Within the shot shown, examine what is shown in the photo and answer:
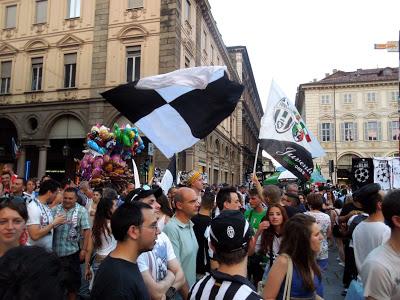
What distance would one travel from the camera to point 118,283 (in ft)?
7.29

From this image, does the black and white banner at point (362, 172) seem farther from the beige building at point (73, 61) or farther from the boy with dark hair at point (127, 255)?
the beige building at point (73, 61)

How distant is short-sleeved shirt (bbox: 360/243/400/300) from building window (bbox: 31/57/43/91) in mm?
24121

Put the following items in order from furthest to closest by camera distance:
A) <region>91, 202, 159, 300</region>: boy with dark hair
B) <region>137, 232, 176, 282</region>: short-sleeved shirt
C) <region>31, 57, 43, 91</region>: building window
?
<region>31, 57, 43, 91</region>: building window
<region>137, 232, 176, 282</region>: short-sleeved shirt
<region>91, 202, 159, 300</region>: boy with dark hair

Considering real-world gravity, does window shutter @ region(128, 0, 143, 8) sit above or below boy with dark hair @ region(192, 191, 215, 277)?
above

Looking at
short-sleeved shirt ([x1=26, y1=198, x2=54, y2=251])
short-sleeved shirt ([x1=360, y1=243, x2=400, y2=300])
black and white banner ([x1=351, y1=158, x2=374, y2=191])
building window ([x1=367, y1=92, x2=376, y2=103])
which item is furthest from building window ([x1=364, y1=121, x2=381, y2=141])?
short-sleeved shirt ([x1=360, y1=243, x2=400, y2=300])

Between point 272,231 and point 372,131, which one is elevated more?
point 372,131

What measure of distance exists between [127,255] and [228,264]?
646 millimetres

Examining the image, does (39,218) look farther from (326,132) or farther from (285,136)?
(326,132)

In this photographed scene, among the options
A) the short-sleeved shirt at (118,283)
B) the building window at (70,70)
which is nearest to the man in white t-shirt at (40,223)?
the short-sleeved shirt at (118,283)

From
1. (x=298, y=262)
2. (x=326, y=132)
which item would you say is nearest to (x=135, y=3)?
(x=298, y=262)

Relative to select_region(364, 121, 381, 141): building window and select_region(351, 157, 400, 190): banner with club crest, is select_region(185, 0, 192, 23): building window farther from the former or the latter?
select_region(364, 121, 381, 141): building window

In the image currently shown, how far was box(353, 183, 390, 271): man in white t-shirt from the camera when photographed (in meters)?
3.80

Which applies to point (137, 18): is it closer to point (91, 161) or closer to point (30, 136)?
point (30, 136)

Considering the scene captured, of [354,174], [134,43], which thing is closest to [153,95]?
[354,174]
